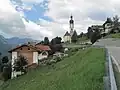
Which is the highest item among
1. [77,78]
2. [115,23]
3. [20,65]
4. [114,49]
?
[115,23]

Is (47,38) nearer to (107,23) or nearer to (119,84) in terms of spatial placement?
(107,23)

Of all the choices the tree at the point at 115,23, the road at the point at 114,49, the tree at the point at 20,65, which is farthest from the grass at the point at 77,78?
the tree at the point at 115,23

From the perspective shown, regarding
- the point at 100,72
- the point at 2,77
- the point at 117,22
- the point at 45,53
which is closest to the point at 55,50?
the point at 45,53

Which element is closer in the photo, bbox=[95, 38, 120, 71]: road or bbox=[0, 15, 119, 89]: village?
bbox=[95, 38, 120, 71]: road

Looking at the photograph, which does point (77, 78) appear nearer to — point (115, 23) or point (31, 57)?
point (31, 57)

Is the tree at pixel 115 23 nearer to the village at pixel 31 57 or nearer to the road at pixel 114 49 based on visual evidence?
the village at pixel 31 57

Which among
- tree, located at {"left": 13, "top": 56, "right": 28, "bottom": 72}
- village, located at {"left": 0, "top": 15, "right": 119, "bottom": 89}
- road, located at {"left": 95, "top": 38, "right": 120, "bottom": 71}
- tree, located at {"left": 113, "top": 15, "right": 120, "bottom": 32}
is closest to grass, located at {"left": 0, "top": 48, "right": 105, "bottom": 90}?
road, located at {"left": 95, "top": 38, "right": 120, "bottom": 71}

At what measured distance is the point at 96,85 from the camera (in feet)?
37.2

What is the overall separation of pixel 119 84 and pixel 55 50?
3218 inches

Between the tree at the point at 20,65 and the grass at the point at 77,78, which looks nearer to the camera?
the grass at the point at 77,78

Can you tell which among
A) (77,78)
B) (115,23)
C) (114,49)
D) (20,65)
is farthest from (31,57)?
(115,23)

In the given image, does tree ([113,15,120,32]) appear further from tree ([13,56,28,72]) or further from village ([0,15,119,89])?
tree ([13,56,28,72])

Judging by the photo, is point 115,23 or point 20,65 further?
point 115,23

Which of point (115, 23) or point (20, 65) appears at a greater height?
point (115, 23)
